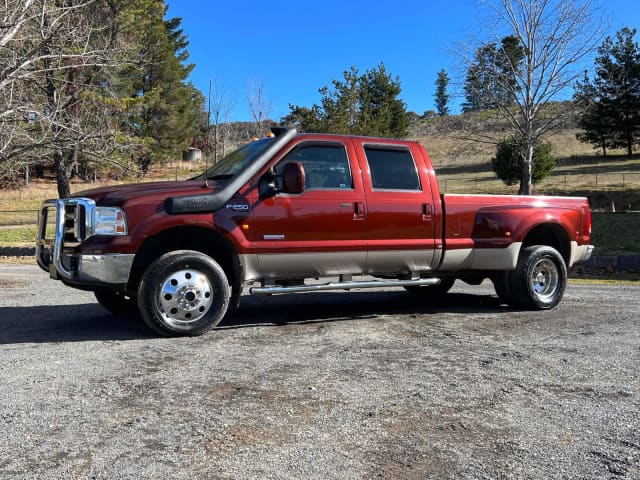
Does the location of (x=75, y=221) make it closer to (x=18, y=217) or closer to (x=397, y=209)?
(x=397, y=209)

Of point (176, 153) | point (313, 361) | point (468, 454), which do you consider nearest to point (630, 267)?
point (313, 361)

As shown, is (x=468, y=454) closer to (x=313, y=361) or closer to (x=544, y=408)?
(x=544, y=408)

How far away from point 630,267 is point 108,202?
13369 mm

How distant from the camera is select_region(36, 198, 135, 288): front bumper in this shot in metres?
5.23

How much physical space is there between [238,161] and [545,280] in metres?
4.16

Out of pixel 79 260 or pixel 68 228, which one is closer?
pixel 79 260

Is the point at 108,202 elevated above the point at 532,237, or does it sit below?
above

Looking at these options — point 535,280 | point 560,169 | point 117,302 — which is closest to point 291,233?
point 117,302

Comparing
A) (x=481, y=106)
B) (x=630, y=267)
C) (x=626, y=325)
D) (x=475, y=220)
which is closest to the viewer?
(x=626, y=325)

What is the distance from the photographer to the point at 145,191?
554 centimetres

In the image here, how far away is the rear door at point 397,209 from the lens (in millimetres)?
6305

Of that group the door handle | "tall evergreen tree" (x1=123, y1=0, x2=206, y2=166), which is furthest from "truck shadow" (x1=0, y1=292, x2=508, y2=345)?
"tall evergreen tree" (x1=123, y1=0, x2=206, y2=166)

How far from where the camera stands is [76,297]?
27.9ft

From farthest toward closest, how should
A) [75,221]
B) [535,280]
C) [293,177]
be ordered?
1. [535,280]
2. [293,177]
3. [75,221]
